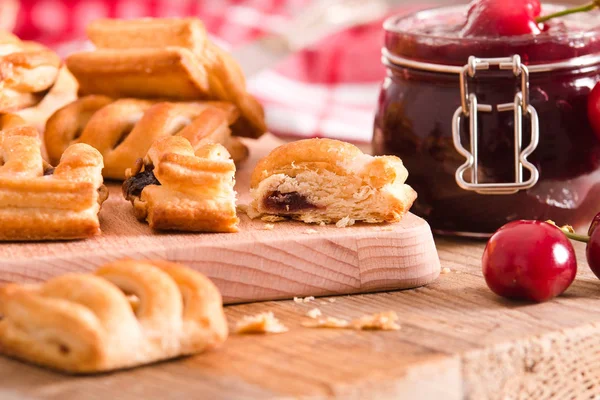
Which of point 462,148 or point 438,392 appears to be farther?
point 462,148

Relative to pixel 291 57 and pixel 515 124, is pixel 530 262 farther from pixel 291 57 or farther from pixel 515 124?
pixel 291 57

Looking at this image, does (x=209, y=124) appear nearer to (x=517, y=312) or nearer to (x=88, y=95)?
(x=88, y=95)

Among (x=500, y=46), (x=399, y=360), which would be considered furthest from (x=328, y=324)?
(x=500, y=46)

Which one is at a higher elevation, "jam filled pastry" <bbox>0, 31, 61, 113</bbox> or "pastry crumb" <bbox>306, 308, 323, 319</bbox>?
"jam filled pastry" <bbox>0, 31, 61, 113</bbox>

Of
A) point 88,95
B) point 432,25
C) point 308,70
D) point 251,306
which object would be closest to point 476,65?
point 432,25

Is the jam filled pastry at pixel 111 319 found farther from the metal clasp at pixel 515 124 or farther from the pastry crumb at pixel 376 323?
the metal clasp at pixel 515 124

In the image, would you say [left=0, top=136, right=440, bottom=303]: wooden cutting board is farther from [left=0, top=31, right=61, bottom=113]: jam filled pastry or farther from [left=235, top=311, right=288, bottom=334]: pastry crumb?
[left=0, top=31, right=61, bottom=113]: jam filled pastry

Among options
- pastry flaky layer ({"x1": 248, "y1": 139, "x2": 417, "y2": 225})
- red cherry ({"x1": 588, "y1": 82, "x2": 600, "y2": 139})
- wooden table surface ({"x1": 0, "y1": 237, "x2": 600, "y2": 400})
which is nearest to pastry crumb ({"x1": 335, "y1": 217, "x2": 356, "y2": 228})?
pastry flaky layer ({"x1": 248, "y1": 139, "x2": 417, "y2": 225})
